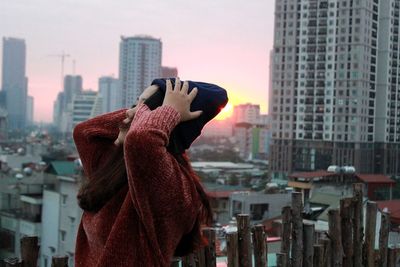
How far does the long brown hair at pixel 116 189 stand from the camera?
1.38 metres

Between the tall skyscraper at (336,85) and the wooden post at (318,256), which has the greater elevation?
the tall skyscraper at (336,85)

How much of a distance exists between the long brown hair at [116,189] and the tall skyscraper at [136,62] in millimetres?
55334

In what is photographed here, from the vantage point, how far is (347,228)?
3100mm

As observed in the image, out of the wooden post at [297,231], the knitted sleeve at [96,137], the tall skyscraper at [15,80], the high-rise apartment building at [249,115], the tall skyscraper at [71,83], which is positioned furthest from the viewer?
the tall skyscraper at [71,83]

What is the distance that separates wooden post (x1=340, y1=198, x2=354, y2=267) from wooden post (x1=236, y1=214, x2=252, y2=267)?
81 centimetres

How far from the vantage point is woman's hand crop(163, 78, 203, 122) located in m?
1.37

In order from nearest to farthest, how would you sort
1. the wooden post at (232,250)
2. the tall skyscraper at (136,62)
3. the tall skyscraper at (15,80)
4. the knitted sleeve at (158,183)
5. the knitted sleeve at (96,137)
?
the knitted sleeve at (158,183) < the knitted sleeve at (96,137) < the wooden post at (232,250) < the tall skyscraper at (136,62) < the tall skyscraper at (15,80)

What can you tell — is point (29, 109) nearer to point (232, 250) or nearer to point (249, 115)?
point (249, 115)

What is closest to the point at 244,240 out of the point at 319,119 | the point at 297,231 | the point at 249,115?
the point at 297,231

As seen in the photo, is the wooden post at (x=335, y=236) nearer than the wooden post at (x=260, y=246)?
No

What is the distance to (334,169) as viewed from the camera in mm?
17812

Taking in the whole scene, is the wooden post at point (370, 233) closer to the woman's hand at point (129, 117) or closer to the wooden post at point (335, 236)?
the wooden post at point (335, 236)

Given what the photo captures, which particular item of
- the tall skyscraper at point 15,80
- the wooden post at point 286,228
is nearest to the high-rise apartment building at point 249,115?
the tall skyscraper at point 15,80

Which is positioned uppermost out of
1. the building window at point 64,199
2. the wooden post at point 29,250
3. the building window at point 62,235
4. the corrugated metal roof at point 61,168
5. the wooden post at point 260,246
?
the wooden post at point 29,250
